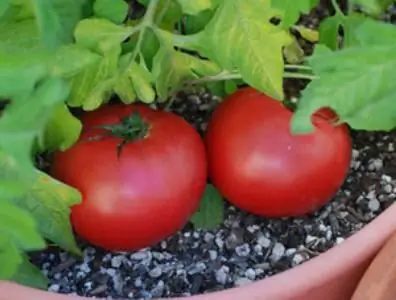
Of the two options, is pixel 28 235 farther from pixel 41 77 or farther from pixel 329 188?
pixel 329 188

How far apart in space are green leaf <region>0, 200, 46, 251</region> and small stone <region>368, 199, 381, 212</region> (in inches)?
11.6

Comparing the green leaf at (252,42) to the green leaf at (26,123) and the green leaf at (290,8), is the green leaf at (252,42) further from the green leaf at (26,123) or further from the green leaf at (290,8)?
the green leaf at (26,123)

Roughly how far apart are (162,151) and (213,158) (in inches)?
2.5

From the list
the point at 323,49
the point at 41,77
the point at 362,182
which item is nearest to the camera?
the point at 41,77

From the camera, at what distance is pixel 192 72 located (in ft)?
2.67

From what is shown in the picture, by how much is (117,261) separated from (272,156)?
0.48 feet

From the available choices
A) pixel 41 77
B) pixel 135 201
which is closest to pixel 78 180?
pixel 135 201

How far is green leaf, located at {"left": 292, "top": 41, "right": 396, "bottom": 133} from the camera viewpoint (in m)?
0.74

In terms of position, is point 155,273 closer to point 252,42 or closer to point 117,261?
point 117,261

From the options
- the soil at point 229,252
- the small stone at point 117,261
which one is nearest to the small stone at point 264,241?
the soil at point 229,252

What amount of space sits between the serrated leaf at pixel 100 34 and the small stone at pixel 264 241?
0.66 ft

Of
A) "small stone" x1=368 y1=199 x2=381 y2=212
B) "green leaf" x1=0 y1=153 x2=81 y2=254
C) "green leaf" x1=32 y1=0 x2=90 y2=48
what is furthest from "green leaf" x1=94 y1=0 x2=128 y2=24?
"small stone" x1=368 y1=199 x2=381 y2=212

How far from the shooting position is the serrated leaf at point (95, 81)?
0.76 meters

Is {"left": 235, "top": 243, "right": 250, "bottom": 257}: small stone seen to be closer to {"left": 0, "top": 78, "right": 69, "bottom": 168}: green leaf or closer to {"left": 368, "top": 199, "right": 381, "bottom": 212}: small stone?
{"left": 368, "top": 199, "right": 381, "bottom": 212}: small stone
